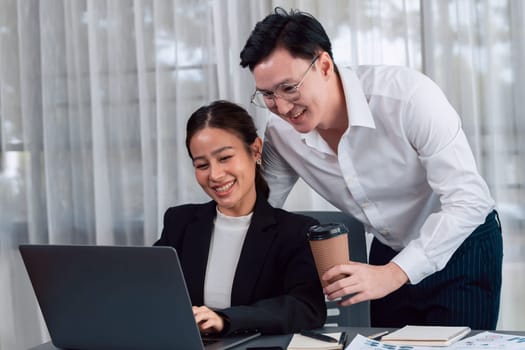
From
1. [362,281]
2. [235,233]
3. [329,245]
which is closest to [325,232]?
[329,245]

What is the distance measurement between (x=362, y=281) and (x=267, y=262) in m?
0.33

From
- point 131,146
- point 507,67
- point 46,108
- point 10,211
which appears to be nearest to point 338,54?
point 507,67

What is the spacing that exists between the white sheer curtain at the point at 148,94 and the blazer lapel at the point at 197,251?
1.00 meters

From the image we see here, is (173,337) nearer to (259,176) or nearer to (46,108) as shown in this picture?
(259,176)

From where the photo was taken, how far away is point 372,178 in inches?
79.9

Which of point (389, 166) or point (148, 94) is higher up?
point (148, 94)

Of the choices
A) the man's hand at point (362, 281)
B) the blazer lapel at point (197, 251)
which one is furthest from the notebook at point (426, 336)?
the blazer lapel at point (197, 251)

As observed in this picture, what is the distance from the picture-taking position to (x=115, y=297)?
4.62 feet

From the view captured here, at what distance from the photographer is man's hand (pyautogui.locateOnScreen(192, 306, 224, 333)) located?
1525 mm

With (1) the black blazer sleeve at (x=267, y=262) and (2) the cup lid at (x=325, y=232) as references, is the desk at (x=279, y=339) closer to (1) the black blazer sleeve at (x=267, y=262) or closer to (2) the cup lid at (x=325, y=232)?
(1) the black blazer sleeve at (x=267, y=262)

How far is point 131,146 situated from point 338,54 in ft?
3.13

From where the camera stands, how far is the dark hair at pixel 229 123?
2012 millimetres

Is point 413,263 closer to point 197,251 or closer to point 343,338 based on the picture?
point 343,338

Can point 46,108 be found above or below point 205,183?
above
